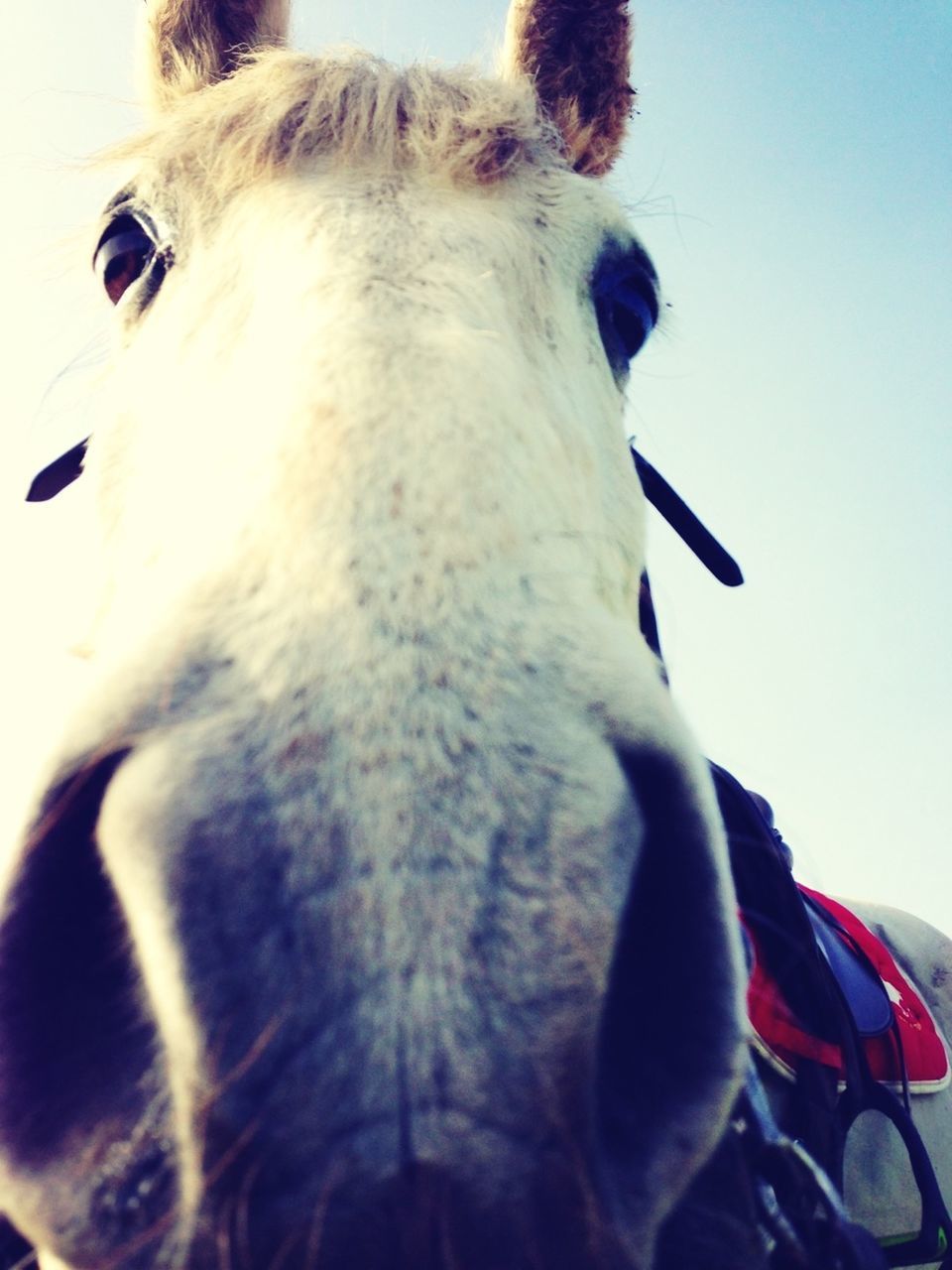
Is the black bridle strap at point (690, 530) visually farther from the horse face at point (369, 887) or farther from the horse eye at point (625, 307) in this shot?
the horse face at point (369, 887)

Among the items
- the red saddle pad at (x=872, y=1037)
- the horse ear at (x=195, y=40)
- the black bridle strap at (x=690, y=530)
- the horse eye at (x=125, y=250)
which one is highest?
the horse ear at (x=195, y=40)

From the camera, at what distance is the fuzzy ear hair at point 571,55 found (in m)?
2.77

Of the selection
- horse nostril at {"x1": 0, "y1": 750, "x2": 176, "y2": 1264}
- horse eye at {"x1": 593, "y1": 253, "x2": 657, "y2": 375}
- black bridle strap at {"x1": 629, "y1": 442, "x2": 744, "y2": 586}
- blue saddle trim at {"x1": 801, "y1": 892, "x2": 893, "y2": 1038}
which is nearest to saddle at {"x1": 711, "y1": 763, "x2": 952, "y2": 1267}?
blue saddle trim at {"x1": 801, "y1": 892, "x2": 893, "y2": 1038}

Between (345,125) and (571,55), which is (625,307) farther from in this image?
(571,55)

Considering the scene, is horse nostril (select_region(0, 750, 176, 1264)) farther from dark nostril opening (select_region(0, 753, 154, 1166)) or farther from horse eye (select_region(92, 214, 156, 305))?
horse eye (select_region(92, 214, 156, 305))

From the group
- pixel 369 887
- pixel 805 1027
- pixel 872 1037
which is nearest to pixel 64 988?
pixel 369 887

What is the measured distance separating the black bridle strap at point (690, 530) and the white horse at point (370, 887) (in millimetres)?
1515

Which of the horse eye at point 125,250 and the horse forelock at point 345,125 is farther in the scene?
the horse eye at point 125,250

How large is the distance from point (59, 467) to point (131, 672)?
7.24ft

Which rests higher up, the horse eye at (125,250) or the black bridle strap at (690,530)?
the horse eye at (125,250)

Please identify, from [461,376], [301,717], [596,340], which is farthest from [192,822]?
[596,340]

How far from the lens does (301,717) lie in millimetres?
884

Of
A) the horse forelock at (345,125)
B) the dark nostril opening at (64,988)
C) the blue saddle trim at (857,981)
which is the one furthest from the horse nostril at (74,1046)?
the blue saddle trim at (857,981)

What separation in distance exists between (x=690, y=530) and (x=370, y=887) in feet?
7.33
